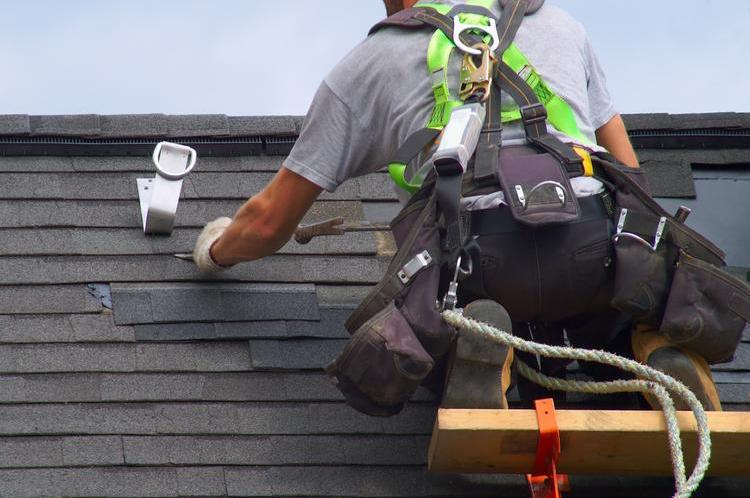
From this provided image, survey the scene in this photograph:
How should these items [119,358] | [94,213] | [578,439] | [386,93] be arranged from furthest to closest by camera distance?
1. [94,213]
2. [119,358]
3. [386,93]
4. [578,439]

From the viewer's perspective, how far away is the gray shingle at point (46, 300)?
4211 millimetres

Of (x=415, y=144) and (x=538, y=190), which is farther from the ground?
(x=538, y=190)

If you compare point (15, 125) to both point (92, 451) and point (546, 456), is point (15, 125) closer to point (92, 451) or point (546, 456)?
point (92, 451)

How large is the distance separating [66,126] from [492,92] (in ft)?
5.87

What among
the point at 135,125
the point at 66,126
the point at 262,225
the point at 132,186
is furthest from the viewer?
the point at 135,125

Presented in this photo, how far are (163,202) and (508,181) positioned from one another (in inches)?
54.6

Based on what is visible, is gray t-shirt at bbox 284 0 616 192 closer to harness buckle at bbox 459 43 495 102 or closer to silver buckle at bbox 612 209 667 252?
harness buckle at bbox 459 43 495 102

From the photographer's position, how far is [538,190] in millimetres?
3498

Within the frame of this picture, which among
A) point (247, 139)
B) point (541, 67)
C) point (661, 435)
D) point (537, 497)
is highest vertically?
point (541, 67)

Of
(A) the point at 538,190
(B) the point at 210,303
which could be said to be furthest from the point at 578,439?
(B) the point at 210,303

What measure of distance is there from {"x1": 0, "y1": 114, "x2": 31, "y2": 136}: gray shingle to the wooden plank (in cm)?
211

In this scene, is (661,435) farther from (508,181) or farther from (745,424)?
(508,181)

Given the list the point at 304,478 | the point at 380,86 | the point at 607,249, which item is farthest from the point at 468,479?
the point at 380,86

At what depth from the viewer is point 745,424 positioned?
3268mm
